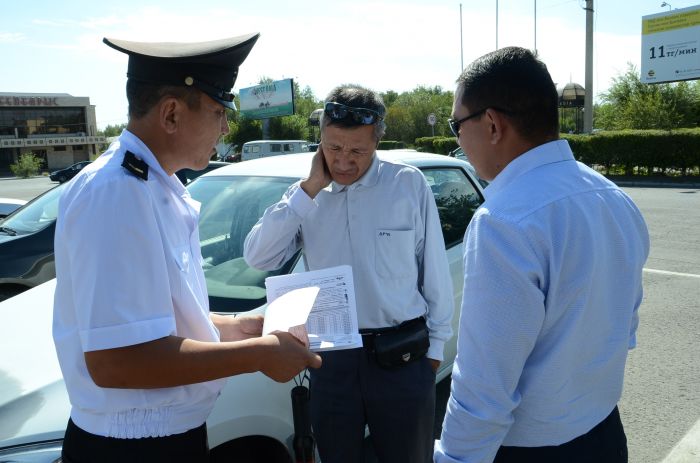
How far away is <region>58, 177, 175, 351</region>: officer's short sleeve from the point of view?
4.25 feet

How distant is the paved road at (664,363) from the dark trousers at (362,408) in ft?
3.43

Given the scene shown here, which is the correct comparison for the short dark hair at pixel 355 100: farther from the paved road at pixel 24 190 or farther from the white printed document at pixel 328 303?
the paved road at pixel 24 190

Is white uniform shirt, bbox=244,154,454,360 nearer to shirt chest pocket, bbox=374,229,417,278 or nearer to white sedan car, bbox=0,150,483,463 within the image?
shirt chest pocket, bbox=374,229,417,278

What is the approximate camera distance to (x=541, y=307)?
1.37 meters

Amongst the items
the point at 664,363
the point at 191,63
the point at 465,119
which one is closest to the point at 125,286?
the point at 191,63

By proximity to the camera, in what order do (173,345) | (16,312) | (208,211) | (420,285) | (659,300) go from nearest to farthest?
(173,345), (420,285), (16,312), (208,211), (659,300)

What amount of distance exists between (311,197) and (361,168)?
265mm

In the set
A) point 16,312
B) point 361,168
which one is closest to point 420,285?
point 361,168

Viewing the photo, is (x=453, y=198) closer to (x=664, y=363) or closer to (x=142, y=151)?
(x=664, y=363)

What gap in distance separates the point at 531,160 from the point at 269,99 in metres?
48.7

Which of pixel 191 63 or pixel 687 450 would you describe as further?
pixel 687 450

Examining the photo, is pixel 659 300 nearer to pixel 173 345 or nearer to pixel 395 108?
pixel 173 345

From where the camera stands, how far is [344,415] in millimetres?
2377

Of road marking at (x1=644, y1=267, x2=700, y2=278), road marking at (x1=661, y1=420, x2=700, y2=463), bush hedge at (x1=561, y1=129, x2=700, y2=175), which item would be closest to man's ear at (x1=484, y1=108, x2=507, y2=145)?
road marking at (x1=661, y1=420, x2=700, y2=463)
